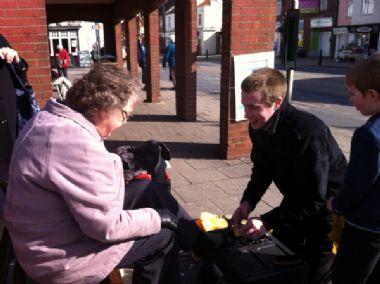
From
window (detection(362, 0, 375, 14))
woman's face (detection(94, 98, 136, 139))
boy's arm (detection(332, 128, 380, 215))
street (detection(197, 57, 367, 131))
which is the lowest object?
street (detection(197, 57, 367, 131))

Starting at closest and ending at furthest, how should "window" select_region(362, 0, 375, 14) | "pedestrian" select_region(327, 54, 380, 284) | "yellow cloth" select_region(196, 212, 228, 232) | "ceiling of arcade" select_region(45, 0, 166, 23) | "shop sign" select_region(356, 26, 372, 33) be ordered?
A: "pedestrian" select_region(327, 54, 380, 284) → "yellow cloth" select_region(196, 212, 228, 232) → "ceiling of arcade" select_region(45, 0, 166, 23) → "shop sign" select_region(356, 26, 372, 33) → "window" select_region(362, 0, 375, 14)

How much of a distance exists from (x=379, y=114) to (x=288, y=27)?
10.1 ft

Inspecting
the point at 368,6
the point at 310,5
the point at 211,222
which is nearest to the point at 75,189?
the point at 211,222

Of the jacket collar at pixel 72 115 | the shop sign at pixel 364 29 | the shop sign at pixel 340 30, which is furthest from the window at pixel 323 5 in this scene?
the jacket collar at pixel 72 115

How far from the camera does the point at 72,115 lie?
5.90 ft

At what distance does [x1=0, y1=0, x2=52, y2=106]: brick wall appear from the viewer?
4.12 meters

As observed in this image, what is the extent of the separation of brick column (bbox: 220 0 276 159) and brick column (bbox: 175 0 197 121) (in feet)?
9.95

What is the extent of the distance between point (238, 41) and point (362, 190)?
380cm

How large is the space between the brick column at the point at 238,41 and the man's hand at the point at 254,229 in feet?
10.7

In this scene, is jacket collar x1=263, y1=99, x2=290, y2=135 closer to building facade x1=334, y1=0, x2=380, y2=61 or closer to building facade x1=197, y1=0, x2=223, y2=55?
building facade x1=334, y1=0, x2=380, y2=61

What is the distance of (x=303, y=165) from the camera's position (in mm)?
2404

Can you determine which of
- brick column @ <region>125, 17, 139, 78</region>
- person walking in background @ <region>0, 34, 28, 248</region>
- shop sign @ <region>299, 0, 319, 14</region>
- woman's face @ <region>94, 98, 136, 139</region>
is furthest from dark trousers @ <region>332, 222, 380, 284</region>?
shop sign @ <region>299, 0, 319, 14</region>

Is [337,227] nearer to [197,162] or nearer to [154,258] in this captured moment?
[154,258]

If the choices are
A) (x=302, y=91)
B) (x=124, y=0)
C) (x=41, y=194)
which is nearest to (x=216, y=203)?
(x=41, y=194)
